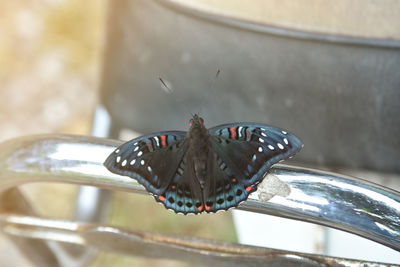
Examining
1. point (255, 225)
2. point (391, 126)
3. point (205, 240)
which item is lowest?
point (255, 225)

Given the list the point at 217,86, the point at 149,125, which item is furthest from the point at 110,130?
the point at 217,86

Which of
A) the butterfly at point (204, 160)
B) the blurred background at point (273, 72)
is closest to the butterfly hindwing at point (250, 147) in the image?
the butterfly at point (204, 160)

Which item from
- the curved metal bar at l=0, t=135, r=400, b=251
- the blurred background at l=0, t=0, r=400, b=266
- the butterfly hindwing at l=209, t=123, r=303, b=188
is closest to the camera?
the curved metal bar at l=0, t=135, r=400, b=251

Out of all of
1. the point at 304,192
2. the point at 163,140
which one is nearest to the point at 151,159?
the point at 163,140

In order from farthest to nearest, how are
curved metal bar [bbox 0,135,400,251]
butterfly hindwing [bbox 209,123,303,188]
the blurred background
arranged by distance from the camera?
the blurred background < butterfly hindwing [bbox 209,123,303,188] < curved metal bar [bbox 0,135,400,251]

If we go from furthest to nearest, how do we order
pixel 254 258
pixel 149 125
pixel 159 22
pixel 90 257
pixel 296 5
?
pixel 90 257, pixel 149 125, pixel 159 22, pixel 296 5, pixel 254 258

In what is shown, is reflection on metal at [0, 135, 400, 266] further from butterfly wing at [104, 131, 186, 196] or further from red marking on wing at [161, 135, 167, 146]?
red marking on wing at [161, 135, 167, 146]

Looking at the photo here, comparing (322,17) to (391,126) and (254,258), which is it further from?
(254,258)

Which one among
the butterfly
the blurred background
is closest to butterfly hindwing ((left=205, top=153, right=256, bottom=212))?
the butterfly

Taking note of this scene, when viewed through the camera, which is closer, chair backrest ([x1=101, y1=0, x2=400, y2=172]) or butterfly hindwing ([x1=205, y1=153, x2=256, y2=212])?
butterfly hindwing ([x1=205, y1=153, x2=256, y2=212])
